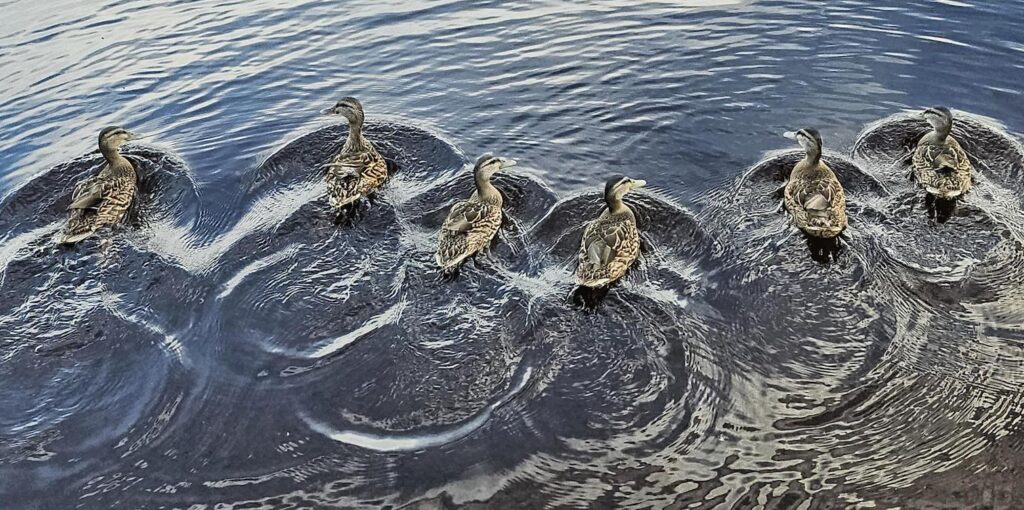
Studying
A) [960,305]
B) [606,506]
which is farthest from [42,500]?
[960,305]

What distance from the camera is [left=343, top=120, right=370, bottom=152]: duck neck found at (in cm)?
851

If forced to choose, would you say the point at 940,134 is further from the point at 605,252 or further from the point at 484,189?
the point at 484,189

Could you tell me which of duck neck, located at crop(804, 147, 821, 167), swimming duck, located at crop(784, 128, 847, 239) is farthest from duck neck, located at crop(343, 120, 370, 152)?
duck neck, located at crop(804, 147, 821, 167)

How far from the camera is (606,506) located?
506cm

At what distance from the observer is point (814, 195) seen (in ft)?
23.2

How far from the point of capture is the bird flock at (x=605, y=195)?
267 inches

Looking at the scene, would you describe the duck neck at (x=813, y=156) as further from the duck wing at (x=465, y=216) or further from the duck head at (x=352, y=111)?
the duck head at (x=352, y=111)

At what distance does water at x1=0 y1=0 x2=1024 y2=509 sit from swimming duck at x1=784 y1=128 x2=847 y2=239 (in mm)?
244

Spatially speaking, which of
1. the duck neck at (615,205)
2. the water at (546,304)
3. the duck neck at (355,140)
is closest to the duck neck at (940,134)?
the water at (546,304)

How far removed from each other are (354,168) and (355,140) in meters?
0.63

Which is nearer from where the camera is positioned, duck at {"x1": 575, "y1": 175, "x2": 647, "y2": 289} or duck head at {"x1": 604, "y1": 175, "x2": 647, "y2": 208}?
duck at {"x1": 575, "y1": 175, "x2": 647, "y2": 289}

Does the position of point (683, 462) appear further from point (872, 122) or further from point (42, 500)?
point (872, 122)

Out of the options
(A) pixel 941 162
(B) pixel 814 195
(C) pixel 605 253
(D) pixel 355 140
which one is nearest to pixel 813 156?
(B) pixel 814 195

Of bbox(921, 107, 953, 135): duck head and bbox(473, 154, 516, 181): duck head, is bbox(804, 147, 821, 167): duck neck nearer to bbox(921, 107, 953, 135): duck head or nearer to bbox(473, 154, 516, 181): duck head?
bbox(921, 107, 953, 135): duck head
